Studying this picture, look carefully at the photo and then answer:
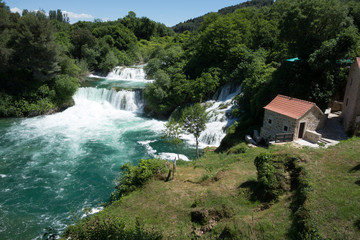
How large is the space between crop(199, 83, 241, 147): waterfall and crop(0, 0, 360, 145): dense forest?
1.15m

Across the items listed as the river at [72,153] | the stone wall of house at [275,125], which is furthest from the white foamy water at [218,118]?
the stone wall of house at [275,125]

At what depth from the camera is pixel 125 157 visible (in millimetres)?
21078

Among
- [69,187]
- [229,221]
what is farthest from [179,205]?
[69,187]

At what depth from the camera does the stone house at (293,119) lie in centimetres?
1728

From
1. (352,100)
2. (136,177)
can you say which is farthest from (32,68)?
(352,100)

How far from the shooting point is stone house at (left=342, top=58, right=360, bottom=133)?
17.0 metres

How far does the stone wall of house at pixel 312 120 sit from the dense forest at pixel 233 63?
6.86ft

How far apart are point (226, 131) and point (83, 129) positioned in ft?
53.0

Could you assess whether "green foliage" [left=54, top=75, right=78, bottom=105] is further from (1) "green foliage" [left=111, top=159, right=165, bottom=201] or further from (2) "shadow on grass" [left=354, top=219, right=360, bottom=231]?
(2) "shadow on grass" [left=354, top=219, right=360, bottom=231]

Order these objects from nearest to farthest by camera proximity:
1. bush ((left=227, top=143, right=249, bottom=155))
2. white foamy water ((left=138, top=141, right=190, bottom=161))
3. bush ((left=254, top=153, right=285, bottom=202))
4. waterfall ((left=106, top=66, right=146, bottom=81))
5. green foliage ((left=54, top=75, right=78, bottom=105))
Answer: bush ((left=254, top=153, right=285, bottom=202))
bush ((left=227, top=143, right=249, bottom=155))
white foamy water ((left=138, top=141, right=190, bottom=161))
green foliage ((left=54, top=75, right=78, bottom=105))
waterfall ((left=106, top=66, right=146, bottom=81))

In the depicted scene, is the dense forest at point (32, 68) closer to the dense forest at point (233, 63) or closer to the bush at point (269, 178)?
the dense forest at point (233, 63)

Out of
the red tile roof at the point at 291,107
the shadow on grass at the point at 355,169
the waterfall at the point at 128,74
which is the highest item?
the waterfall at the point at 128,74

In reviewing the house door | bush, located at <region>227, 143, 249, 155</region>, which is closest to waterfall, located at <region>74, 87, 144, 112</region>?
bush, located at <region>227, 143, 249, 155</region>

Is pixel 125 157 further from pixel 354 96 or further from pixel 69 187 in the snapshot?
pixel 354 96
